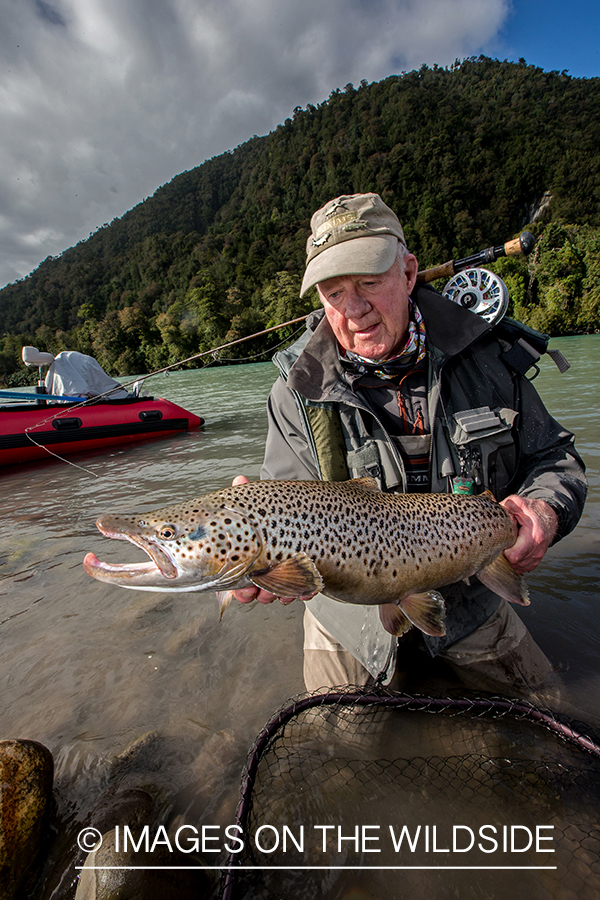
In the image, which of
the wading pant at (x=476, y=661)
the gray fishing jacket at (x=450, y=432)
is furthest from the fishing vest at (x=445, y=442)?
the wading pant at (x=476, y=661)

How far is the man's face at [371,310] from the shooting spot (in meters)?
2.81

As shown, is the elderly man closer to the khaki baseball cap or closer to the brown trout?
the khaki baseball cap

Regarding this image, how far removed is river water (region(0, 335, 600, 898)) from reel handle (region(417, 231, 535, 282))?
9.82 feet

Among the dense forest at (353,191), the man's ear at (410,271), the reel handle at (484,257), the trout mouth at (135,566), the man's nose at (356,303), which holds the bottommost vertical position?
the trout mouth at (135,566)

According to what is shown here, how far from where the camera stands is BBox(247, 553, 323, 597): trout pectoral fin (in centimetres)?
204

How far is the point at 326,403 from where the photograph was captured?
2.87 metres

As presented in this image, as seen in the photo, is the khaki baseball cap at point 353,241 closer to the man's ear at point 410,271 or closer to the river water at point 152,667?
the man's ear at point 410,271

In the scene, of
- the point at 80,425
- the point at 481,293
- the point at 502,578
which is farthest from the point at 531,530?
the point at 80,425

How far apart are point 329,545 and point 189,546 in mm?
674

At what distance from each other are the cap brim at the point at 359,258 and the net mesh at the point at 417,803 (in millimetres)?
2491

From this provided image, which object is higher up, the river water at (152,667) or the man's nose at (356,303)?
the man's nose at (356,303)

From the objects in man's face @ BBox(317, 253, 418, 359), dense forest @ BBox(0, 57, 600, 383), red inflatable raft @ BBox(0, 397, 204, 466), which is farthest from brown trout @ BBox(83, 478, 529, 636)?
dense forest @ BBox(0, 57, 600, 383)

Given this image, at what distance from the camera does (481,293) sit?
131 inches

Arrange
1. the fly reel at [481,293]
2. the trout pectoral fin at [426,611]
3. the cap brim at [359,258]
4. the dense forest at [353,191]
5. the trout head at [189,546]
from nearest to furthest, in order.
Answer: the trout head at [189,546] < the trout pectoral fin at [426,611] < the cap brim at [359,258] < the fly reel at [481,293] < the dense forest at [353,191]
